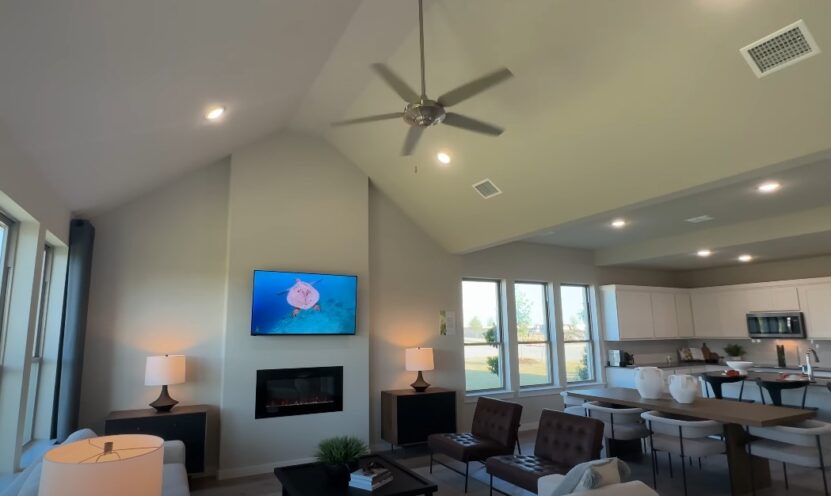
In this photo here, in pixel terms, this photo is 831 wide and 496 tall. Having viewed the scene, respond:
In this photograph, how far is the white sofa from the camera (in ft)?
7.43

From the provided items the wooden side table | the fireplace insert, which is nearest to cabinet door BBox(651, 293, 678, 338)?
the wooden side table

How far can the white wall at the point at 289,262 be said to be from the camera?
508cm

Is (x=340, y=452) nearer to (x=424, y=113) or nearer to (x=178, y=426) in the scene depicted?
(x=178, y=426)

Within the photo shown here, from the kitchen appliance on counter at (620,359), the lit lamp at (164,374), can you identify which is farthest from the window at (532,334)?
the lit lamp at (164,374)

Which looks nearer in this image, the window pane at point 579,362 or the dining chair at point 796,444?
the dining chair at point 796,444

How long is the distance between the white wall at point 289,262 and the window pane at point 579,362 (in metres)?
3.87

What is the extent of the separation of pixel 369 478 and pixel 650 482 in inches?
120

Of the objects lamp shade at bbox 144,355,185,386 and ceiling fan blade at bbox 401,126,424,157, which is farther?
lamp shade at bbox 144,355,185,386

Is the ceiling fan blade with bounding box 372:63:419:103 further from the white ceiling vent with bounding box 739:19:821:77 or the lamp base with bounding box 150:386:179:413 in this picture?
the lamp base with bounding box 150:386:179:413

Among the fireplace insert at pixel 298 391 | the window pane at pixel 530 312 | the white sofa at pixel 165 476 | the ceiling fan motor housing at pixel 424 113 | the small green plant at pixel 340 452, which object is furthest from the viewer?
the window pane at pixel 530 312

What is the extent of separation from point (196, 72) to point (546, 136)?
2.84 m

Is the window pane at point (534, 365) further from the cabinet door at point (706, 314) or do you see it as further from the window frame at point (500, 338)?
the cabinet door at point (706, 314)

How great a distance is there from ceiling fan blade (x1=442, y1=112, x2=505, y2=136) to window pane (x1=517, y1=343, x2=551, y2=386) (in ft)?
16.2

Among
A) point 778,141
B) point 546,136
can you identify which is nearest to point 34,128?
point 546,136
